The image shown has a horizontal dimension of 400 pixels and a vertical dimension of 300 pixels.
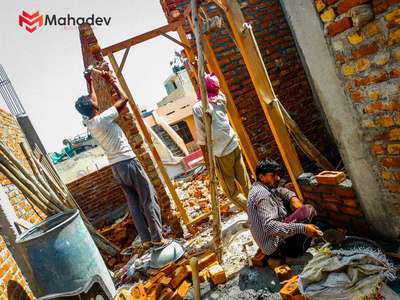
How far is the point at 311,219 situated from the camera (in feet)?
9.16

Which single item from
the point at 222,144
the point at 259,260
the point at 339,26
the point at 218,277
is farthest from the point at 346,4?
the point at 218,277

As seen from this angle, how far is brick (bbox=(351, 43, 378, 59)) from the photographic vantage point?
1.87 m

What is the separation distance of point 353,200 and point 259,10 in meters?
3.88

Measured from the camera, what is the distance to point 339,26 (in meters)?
2.03

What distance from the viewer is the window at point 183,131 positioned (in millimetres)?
21016

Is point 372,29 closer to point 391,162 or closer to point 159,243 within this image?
point 391,162

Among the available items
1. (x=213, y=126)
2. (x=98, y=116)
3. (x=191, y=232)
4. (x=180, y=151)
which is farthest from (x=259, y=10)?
(x=180, y=151)

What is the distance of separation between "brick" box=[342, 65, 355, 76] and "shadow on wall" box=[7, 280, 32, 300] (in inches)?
144

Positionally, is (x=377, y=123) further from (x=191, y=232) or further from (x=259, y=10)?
(x=259, y=10)

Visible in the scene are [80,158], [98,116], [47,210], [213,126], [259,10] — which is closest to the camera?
[213,126]

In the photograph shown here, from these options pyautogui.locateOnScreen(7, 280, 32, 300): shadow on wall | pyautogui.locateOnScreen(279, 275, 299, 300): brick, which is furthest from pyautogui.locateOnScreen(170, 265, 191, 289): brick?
pyautogui.locateOnScreen(7, 280, 32, 300): shadow on wall

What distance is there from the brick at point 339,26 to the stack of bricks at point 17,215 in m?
3.64

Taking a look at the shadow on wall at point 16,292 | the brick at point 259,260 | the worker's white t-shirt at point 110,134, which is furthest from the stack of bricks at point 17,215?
the brick at point 259,260

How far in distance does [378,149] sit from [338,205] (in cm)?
91
